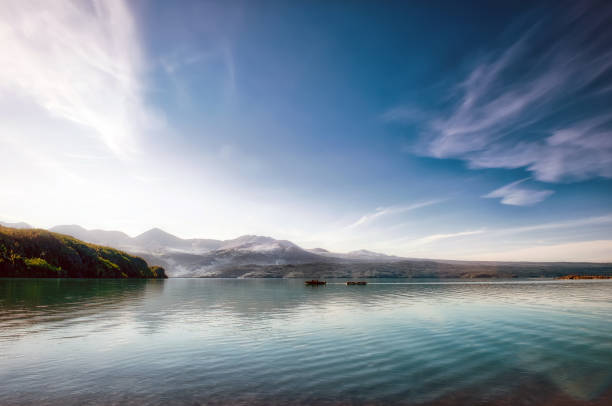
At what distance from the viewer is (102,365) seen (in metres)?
17.8

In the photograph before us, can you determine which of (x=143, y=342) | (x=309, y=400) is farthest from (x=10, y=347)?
(x=309, y=400)

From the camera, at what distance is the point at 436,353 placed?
2097cm

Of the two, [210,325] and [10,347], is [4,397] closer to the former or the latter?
[10,347]

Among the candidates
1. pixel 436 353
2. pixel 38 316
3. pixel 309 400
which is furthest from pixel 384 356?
pixel 38 316

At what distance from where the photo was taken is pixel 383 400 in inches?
498

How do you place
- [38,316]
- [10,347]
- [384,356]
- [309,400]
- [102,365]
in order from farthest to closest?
[38,316], [10,347], [384,356], [102,365], [309,400]

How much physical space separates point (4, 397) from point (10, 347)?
12010mm

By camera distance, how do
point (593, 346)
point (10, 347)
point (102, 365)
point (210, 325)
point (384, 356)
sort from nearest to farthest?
point (102, 365) → point (384, 356) → point (10, 347) → point (593, 346) → point (210, 325)

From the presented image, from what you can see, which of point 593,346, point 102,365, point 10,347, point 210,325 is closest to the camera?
point 102,365

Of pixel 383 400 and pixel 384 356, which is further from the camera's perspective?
pixel 384 356

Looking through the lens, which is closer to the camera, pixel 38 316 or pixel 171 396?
pixel 171 396

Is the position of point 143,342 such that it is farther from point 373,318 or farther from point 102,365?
point 373,318

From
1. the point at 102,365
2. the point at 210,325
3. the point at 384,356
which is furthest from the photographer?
the point at 210,325

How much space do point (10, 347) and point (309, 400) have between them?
22.9 m
